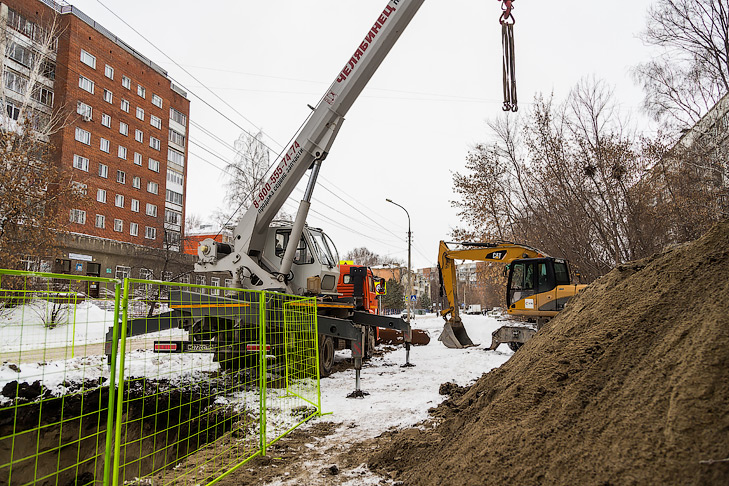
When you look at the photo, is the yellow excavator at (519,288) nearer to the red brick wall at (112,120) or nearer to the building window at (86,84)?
the red brick wall at (112,120)

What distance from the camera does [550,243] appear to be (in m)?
20.1

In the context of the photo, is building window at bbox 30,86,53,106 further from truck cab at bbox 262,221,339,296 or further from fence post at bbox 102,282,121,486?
fence post at bbox 102,282,121,486

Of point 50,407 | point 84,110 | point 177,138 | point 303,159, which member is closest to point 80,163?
point 84,110

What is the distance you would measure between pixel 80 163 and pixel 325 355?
2856cm

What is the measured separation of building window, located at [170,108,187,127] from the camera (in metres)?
38.6

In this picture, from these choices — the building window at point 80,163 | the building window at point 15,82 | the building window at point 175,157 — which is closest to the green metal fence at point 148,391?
the building window at point 15,82

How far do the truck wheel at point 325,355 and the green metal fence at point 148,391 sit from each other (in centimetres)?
136

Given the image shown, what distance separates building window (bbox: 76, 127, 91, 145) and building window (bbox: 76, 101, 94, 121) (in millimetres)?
878

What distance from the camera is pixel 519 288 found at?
41.0 feet

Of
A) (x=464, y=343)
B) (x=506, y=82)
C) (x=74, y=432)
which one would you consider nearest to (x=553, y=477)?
(x=506, y=82)

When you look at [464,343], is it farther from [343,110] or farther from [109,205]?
[109,205]

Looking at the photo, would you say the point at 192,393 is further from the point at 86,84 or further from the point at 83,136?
the point at 86,84

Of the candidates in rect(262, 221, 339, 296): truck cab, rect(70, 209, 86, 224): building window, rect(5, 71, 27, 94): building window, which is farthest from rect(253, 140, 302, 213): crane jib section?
rect(5, 71, 27, 94): building window

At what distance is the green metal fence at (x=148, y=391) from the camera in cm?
382
